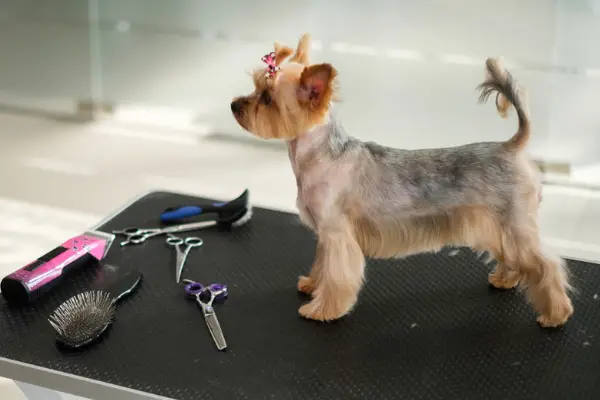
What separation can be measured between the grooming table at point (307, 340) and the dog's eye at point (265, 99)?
34 centimetres

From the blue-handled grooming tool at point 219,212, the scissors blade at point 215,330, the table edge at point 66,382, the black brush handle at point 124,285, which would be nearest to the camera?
the table edge at point 66,382

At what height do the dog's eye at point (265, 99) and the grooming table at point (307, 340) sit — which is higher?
the dog's eye at point (265, 99)

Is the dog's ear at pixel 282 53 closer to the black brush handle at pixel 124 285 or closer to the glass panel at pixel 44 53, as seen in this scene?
the black brush handle at pixel 124 285

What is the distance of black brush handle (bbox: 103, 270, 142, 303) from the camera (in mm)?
1381

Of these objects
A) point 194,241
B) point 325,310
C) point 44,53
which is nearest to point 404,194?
point 325,310

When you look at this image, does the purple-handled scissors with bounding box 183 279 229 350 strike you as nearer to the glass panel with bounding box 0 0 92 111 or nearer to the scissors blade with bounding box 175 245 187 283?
the scissors blade with bounding box 175 245 187 283

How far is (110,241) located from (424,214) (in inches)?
22.5

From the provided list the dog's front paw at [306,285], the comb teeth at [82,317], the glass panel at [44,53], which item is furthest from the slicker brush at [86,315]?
the glass panel at [44,53]


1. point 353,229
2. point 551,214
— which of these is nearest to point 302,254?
point 353,229

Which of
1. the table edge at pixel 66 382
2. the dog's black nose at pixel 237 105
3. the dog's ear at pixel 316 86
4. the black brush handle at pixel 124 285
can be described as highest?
the dog's ear at pixel 316 86

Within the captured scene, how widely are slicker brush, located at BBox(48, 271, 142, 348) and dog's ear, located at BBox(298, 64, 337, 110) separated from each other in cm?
43

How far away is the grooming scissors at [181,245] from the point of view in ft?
4.93

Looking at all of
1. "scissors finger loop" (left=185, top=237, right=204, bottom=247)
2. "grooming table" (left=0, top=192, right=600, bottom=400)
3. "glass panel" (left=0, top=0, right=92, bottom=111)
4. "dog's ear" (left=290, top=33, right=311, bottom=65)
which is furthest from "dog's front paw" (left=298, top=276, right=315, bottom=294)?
"glass panel" (left=0, top=0, right=92, bottom=111)

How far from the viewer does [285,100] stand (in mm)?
1250
